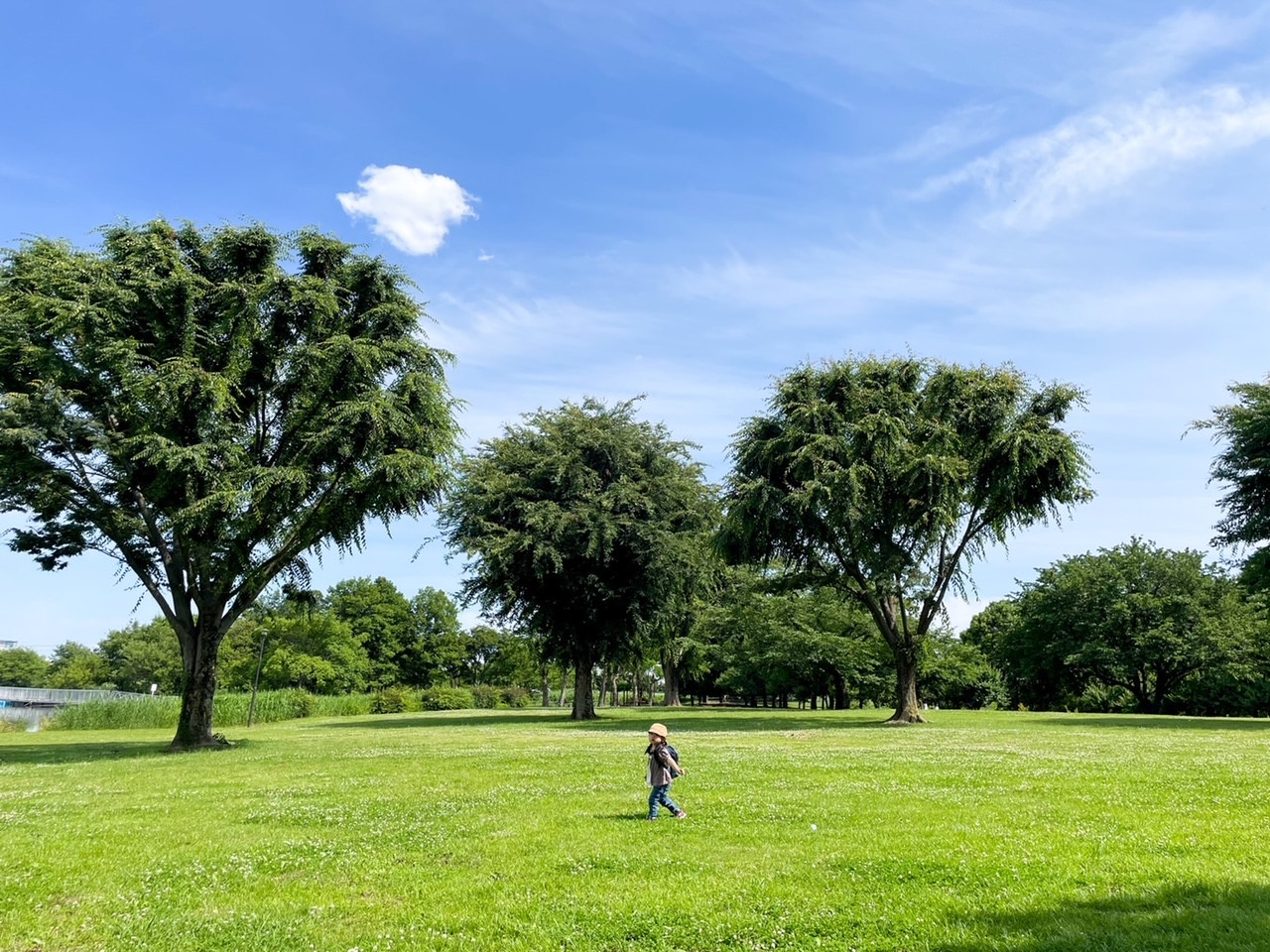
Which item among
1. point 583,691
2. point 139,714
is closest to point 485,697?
point 139,714

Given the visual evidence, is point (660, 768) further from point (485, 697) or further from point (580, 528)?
point (485, 697)

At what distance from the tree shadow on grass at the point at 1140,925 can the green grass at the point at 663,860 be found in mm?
24

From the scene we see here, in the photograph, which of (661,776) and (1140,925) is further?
(661,776)

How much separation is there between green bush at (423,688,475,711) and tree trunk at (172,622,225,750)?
55564mm

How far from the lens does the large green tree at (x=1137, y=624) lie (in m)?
65.9

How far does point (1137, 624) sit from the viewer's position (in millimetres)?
69125

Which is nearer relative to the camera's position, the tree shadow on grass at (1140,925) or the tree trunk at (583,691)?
the tree shadow on grass at (1140,925)

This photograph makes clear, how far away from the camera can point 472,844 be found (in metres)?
9.92

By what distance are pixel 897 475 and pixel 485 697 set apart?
68.6 m

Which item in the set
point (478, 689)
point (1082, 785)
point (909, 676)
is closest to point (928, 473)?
point (909, 676)

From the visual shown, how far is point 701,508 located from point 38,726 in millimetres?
39477

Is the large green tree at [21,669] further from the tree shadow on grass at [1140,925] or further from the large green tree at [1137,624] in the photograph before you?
the tree shadow on grass at [1140,925]

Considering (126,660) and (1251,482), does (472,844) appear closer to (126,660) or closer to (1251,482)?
(1251,482)

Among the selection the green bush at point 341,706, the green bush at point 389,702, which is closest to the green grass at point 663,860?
the green bush at point 341,706
